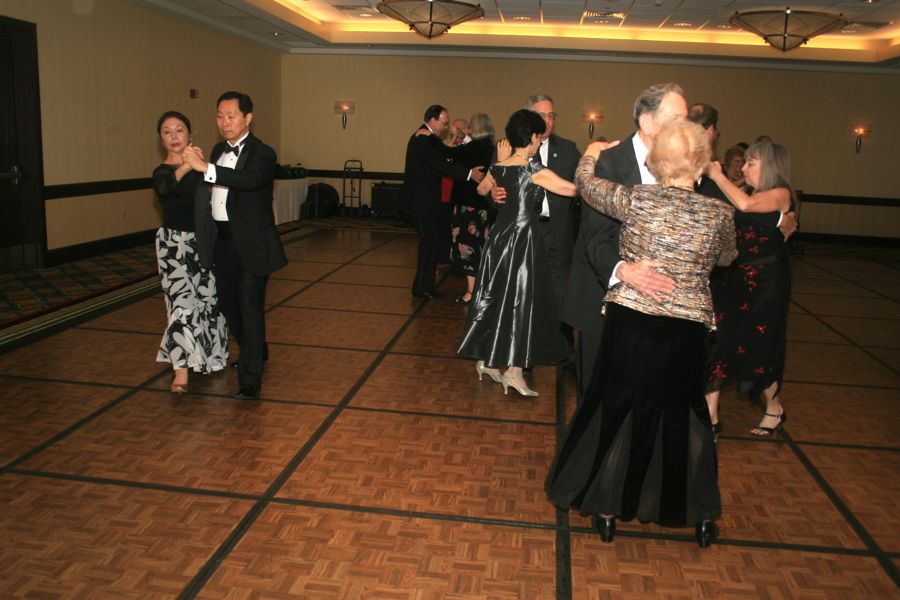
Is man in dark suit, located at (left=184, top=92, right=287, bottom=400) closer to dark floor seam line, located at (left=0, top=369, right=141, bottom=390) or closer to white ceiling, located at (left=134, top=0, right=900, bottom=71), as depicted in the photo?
dark floor seam line, located at (left=0, top=369, right=141, bottom=390)

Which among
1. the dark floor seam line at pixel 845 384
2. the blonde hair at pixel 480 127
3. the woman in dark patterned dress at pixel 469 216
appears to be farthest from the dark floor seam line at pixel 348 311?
the dark floor seam line at pixel 845 384

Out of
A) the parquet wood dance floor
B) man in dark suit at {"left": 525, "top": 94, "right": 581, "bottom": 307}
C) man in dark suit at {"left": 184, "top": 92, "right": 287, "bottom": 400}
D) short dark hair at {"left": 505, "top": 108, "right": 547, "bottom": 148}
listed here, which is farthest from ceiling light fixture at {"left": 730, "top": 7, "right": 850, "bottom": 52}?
man in dark suit at {"left": 184, "top": 92, "right": 287, "bottom": 400}

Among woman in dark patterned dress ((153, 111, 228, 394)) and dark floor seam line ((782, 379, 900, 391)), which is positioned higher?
woman in dark patterned dress ((153, 111, 228, 394))

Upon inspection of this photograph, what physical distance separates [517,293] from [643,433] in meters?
1.88

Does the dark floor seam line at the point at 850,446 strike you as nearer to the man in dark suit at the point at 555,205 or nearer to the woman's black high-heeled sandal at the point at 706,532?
the woman's black high-heeled sandal at the point at 706,532

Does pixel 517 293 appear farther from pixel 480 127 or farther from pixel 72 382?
pixel 480 127

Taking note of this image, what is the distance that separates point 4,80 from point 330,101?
7553 millimetres

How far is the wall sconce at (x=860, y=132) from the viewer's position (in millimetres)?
13672

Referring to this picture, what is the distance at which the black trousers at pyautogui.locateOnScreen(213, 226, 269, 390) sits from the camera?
425 centimetres

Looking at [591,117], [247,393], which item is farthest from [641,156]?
[591,117]

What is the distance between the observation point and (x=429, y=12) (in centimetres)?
958

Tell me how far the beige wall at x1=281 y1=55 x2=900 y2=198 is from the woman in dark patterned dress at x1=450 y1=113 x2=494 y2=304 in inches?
289

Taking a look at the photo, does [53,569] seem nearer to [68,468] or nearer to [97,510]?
[97,510]

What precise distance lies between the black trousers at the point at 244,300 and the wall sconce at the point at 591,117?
34.9 ft
